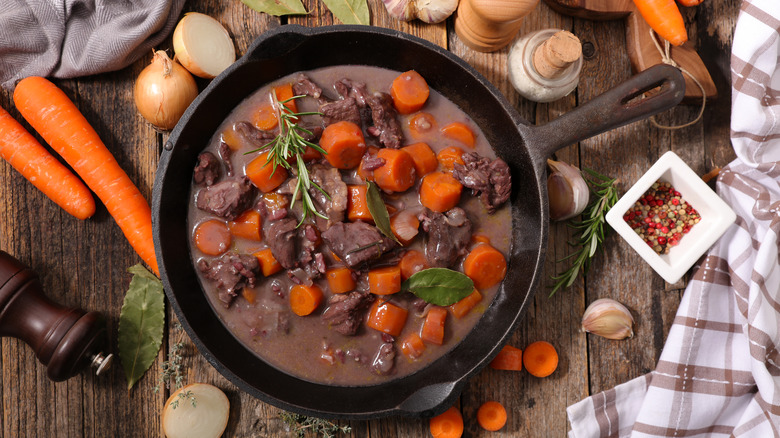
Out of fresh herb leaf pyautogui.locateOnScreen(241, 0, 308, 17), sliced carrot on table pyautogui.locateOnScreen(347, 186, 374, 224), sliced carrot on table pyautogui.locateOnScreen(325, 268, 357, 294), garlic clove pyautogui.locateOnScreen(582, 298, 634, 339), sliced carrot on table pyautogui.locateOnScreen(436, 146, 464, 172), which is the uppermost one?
fresh herb leaf pyautogui.locateOnScreen(241, 0, 308, 17)

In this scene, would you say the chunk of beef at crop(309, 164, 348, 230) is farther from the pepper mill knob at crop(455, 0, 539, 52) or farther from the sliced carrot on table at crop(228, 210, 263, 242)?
the pepper mill knob at crop(455, 0, 539, 52)

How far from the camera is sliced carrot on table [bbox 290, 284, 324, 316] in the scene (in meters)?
2.92

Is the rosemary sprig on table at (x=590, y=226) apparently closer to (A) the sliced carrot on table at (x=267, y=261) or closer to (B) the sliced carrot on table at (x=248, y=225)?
(A) the sliced carrot on table at (x=267, y=261)

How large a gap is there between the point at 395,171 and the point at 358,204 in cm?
29

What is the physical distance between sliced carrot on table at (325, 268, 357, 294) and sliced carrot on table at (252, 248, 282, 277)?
296 mm

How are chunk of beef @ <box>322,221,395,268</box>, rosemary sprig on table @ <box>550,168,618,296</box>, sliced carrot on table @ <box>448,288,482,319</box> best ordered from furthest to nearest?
1. rosemary sprig on table @ <box>550,168,618,296</box>
2. sliced carrot on table @ <box>448,288,482,319</box>
3. chunk of beef @ <box>322,221,395,268</box>

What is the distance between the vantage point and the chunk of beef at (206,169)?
9.70ft

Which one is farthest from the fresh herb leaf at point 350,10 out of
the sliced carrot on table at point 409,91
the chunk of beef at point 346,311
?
the chunk of beef at point 346,311

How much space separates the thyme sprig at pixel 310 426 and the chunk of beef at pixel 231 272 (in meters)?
0.83

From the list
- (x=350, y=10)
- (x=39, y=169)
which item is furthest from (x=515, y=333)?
(x=39, y=169)

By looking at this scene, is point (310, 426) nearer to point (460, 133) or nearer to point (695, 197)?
point (460, 133)

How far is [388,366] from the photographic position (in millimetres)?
2977

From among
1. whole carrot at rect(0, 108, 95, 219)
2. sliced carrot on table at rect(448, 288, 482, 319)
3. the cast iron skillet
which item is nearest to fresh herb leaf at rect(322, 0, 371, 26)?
the cast iron skillet

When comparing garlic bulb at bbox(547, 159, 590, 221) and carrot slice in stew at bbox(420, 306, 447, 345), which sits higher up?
garlic bulb at bbox(547, 159, 590, 221)
